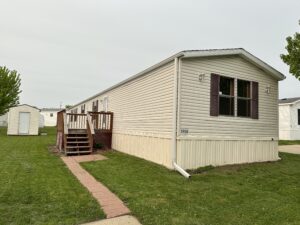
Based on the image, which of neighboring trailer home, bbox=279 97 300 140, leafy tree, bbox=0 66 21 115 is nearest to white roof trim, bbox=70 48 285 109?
neighboring trailer home, bbox=279 97 300 140

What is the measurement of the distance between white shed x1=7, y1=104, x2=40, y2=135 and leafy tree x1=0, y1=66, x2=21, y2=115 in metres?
4.31

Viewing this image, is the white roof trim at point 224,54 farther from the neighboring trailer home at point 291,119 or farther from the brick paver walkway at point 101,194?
the neighboring trailer home at point 291,119

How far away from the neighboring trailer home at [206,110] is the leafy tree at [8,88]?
2175 cm

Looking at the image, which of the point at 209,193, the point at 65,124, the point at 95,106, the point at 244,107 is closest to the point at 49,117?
the point at 95,106

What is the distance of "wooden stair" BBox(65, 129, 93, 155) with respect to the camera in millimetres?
11555

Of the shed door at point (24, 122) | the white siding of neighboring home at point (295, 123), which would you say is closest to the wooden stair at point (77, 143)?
the shed door at point (24, 122)

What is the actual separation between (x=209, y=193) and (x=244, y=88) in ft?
17.5

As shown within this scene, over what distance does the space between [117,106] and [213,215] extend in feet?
32.4

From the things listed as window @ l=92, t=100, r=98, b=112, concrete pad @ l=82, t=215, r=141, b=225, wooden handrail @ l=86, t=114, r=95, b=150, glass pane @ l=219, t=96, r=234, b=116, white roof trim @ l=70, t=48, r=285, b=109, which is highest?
white roof trim @ l=70, t=48, r=285, b=109

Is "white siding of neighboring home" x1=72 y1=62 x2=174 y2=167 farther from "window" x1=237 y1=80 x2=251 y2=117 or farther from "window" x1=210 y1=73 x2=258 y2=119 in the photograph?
"window" x1=237 y1=80 x2=251 y2=117

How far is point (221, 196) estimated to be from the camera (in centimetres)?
575

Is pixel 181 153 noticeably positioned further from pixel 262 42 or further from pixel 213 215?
pixel 262 42

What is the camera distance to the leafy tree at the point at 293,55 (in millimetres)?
8711

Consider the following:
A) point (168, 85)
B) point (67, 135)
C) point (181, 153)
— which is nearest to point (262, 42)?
point (168, 85)
